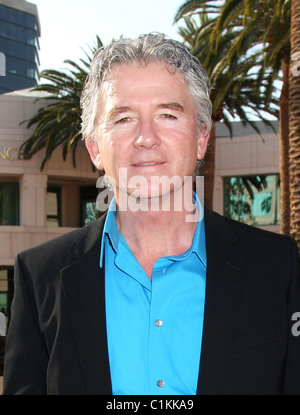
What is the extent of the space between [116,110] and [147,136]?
138mm

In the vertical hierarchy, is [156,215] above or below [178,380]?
above

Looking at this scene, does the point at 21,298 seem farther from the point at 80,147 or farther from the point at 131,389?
the point at 80,147

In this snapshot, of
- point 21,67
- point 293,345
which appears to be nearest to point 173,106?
point 293,345

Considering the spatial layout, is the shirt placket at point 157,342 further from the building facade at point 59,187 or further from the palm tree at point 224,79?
the building facade at point 59,187

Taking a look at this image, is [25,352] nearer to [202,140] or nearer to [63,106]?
[202,140]

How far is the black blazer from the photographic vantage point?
194cm

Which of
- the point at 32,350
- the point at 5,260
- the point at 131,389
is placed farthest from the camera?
the point at 5,260

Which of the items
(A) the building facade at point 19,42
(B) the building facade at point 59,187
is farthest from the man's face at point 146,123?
(A) the building facade at point 19,42

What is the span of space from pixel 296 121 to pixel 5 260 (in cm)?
1834

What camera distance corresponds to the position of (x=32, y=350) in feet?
6.72

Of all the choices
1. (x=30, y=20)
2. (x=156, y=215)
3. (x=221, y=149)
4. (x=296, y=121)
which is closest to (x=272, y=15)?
(x=296, y=121)

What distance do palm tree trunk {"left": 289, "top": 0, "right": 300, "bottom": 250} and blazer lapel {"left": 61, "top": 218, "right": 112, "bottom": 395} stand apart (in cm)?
830

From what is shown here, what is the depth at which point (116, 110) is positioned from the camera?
6.77ft

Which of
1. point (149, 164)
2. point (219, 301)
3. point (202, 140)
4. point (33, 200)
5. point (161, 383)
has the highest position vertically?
point (202, 140)
